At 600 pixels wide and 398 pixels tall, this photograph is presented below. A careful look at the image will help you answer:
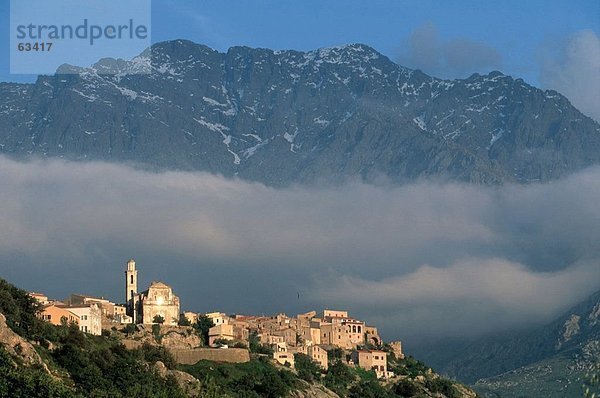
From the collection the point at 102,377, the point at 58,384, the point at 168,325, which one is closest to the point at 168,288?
the point at 168,325

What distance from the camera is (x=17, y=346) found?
4624 inches

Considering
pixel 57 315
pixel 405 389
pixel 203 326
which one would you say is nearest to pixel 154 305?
pixel 203 326

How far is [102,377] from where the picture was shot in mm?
123750

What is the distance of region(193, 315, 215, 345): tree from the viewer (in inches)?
6365

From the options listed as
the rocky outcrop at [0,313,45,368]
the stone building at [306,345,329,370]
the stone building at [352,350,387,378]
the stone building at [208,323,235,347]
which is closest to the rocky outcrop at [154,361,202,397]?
the rocky outcrop at [0,313,45,368]

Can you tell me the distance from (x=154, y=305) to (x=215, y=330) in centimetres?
720

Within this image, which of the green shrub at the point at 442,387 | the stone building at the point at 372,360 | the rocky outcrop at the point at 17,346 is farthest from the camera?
the green shrub at the point at 442,387

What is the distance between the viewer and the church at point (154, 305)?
6363 inches

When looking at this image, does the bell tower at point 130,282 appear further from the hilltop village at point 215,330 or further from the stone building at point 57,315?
the stone building at point 57,315

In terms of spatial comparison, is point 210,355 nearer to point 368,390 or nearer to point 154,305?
point 154,305

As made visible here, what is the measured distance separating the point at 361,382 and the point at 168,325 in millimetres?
23273

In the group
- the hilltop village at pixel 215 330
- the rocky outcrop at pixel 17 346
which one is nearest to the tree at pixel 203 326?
the hilltop village at pixel 215 330

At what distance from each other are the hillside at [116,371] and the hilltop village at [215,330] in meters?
2.13

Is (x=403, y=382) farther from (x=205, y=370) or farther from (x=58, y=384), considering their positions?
(x=58, y=384)
